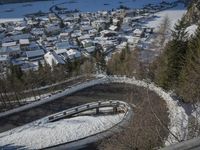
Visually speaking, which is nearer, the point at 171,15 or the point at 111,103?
the point at 111,103

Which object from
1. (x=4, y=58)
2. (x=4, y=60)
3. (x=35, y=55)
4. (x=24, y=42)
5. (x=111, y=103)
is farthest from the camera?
(x=24, y=42)

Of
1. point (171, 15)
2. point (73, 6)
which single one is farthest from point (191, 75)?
point (73, 6)

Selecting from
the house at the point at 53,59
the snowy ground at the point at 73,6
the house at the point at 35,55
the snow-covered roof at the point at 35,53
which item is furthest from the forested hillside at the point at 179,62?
the snowy ground at the point at 73,6

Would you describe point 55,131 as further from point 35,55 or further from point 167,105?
point 35,55

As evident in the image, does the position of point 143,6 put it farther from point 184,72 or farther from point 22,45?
point 184,72

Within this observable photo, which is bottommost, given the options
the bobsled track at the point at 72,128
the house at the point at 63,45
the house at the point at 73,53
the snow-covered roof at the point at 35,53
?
the snow-covered roof at the point at 35,53

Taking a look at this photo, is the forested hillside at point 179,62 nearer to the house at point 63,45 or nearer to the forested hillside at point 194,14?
the forested hillside at point 194,14

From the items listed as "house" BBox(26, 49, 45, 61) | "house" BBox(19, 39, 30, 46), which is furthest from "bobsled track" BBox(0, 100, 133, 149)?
"house" BBox(19, 39, 30, 46)
